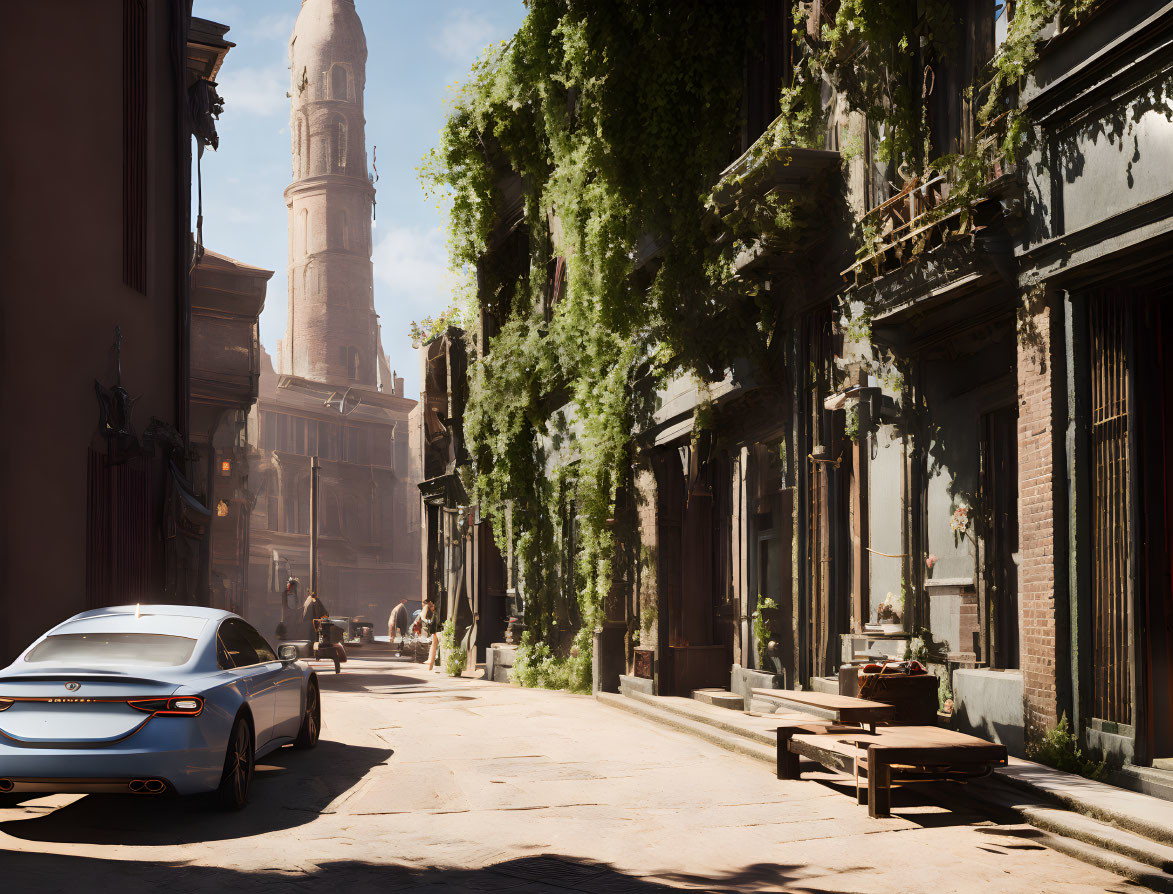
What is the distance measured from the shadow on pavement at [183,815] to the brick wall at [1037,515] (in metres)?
5.73

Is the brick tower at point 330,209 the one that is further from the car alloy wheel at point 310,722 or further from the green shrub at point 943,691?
the green shrub at point 943,691

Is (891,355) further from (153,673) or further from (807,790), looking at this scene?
(153,673)

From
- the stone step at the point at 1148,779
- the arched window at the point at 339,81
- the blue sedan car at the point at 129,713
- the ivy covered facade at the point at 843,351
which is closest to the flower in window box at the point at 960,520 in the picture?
the ivy covered facade at the point at 843,351

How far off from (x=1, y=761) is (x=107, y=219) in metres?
11.5

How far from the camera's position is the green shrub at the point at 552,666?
21312 mm

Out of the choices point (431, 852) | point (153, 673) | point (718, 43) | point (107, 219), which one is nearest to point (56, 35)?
point (107, 219)

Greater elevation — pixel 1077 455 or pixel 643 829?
pixel 1077 455

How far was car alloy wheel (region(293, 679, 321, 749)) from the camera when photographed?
1215 cm

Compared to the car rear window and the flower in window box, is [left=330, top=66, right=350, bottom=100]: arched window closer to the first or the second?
the flower in window box

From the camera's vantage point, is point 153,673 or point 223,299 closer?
point 153,673

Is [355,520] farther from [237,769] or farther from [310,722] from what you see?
[237,769]

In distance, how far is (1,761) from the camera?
26.0 feet

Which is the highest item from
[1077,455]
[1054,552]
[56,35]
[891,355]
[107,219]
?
[56,35]

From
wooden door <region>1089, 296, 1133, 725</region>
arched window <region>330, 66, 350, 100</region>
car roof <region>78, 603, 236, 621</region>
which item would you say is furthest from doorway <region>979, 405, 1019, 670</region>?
arched window <region>330, 66, 350, 100</region>
